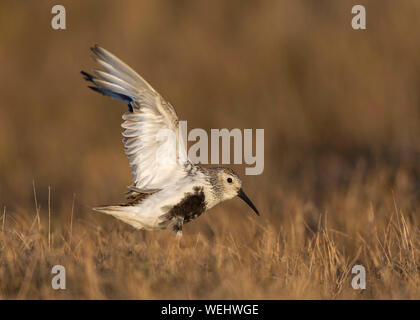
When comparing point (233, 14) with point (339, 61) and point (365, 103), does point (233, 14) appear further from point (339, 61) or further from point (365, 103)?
point (365, 103)

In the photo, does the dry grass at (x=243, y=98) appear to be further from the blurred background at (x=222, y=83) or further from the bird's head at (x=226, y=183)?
the bird's head at (x=226, y=183)

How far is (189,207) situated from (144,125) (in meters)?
0.65

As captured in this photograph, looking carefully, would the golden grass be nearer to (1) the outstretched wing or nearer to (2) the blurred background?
(1) the outstretched wing

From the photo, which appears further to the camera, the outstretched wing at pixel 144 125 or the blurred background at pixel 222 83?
the blurred background at pixel 222 83

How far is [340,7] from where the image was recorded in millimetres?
12133

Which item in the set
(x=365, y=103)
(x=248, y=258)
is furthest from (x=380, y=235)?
(x=365, y=103)

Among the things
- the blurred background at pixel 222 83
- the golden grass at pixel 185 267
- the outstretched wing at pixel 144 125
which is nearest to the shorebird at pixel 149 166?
the outstretched wing at pixel 144 125

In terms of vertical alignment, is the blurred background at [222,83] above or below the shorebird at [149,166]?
above

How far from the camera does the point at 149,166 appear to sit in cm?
527

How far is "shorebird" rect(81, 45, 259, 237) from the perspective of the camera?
5059 millimetres

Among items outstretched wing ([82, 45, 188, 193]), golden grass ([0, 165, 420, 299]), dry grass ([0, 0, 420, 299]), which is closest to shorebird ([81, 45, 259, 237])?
outstretched wing ([82, 45, 188, 193])

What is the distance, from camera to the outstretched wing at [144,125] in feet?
16.5
